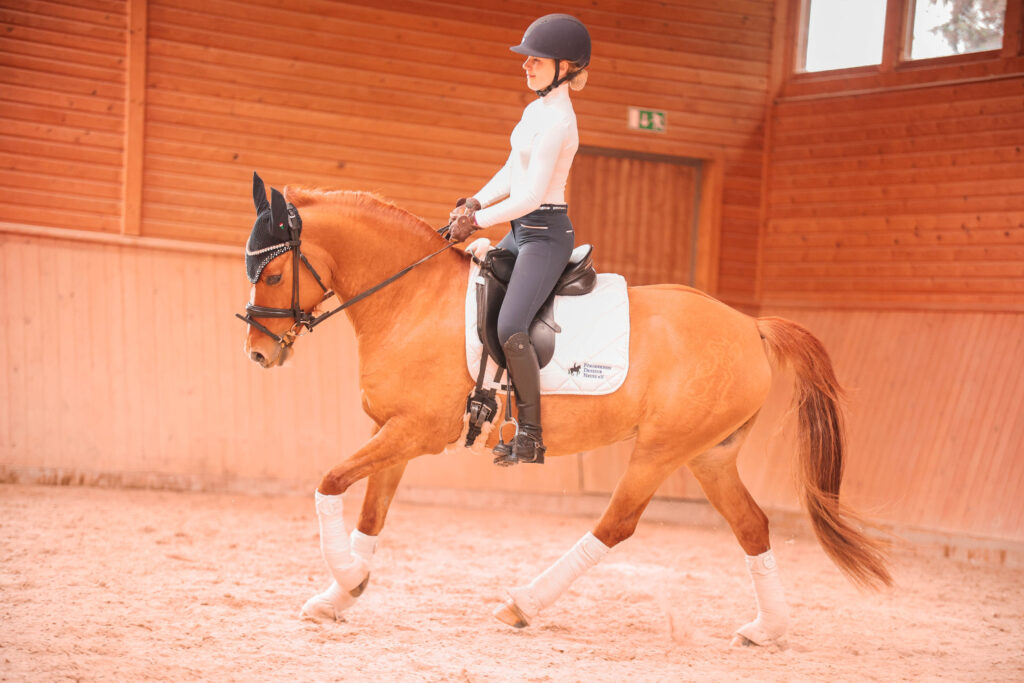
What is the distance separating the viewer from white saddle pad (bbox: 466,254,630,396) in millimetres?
3871

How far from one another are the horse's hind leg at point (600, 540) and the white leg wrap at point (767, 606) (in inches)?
26.2

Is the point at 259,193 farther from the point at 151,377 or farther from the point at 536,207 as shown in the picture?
the point at 151,377

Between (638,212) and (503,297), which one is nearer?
(503,297)

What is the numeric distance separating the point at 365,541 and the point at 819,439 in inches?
91.6

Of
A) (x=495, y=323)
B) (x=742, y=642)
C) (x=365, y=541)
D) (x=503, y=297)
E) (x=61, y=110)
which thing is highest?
(x=61, y=110)

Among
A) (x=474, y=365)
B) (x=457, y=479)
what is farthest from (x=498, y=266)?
(x=457, y=479)

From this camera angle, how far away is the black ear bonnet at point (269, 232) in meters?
3.65

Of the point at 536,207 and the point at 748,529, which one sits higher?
the point at 536,207

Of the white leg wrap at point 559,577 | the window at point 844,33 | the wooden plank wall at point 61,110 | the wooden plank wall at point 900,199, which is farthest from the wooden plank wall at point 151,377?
the window at point 844,33

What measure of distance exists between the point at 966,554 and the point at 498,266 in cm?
493

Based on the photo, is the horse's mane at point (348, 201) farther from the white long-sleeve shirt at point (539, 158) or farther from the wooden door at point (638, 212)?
the wooden door at point (638, 212)

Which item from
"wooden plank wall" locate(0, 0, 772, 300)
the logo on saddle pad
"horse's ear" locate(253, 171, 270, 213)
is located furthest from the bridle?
"wooden plank wall" locate(0, 0, 772, 300)

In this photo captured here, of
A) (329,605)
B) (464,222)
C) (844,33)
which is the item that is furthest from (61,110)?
(844,33)

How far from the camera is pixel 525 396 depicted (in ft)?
12.4
